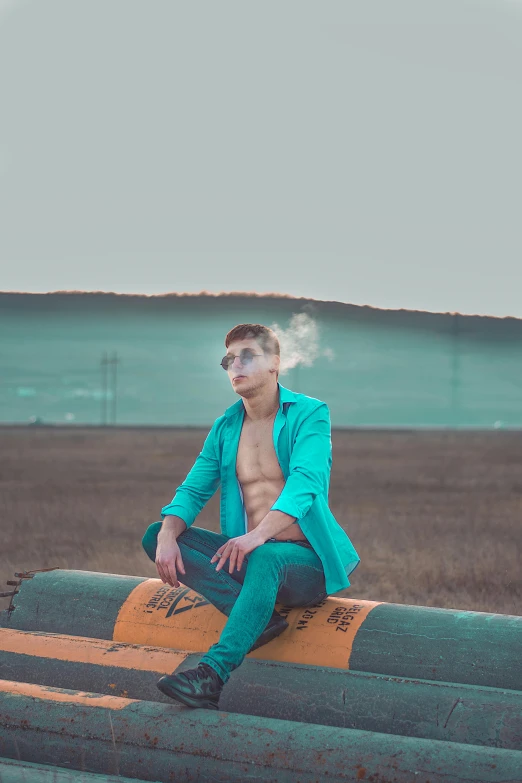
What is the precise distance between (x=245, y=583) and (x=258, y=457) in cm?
90

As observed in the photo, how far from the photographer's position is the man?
16.9 feet

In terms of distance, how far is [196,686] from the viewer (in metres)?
4.67

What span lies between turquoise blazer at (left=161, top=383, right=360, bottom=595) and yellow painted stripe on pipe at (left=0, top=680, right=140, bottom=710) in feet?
3.31

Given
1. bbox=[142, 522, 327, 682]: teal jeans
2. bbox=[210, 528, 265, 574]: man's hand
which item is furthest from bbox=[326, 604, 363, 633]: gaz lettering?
bbox=[210, 528, 265, 574]: man's hand

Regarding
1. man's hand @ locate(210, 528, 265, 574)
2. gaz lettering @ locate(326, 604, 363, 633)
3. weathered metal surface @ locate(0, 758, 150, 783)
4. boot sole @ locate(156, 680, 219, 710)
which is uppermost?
man's hand @ locate(210, 528, 265, 574)

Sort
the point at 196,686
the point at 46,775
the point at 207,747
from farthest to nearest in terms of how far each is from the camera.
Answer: the point at 196,686 < the point at 46,775 < the point at 207,747

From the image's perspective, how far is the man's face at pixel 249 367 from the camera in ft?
18.0

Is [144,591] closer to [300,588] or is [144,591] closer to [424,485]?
[300,588]

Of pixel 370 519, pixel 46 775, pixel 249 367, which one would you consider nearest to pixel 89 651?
pixel 46 775

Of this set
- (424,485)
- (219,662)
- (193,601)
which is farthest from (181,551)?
(424,485)

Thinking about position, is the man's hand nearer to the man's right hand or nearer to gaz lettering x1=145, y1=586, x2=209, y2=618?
the man's right hand

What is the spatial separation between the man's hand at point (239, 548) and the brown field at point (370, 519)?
4.30 m

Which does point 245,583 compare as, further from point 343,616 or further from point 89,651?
point 89,651

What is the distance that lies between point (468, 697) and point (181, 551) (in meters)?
1.73
